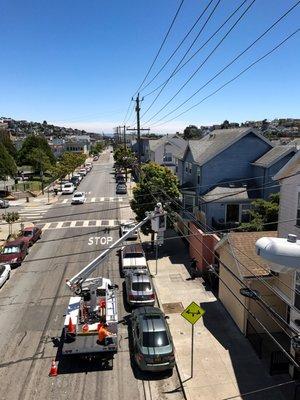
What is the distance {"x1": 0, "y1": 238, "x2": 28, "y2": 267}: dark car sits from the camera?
29312 millimetres

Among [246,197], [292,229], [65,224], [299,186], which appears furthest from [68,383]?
[65,224]

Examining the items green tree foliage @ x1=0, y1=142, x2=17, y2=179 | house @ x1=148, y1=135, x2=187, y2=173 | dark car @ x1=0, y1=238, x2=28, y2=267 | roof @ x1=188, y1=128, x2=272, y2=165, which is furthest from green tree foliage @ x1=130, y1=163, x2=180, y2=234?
house @ x1=148, y1=135, x2=187, y2=173

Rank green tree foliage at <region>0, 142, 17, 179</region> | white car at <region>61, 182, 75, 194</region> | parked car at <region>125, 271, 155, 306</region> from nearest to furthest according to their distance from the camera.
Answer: parked car at <region>125, 271, 155, 306</region>, green tree foliage at <region>0, 142, 17, 179</region>, white car at <region>61, 182, 75, 194</region>

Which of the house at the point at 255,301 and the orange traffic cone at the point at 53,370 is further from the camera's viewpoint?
the house at the point at 255,301

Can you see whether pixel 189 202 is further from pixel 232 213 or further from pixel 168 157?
pixel 168 157

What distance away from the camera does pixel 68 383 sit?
1559 cm

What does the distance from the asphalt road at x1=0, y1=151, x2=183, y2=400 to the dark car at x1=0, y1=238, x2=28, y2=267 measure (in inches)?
24.3

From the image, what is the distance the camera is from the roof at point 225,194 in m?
33.9

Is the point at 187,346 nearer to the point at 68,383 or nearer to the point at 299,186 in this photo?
the point at 68,383

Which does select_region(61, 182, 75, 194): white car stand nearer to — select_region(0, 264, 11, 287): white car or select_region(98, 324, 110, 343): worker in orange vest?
select_region(0, 264, 11, 287): white car

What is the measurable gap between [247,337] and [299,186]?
24.7 feet

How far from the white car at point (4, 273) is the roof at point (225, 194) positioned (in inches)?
656

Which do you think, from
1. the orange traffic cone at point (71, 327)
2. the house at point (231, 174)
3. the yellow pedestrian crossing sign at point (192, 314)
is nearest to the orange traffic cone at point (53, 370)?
the orange traffic cone at point (71, 327)

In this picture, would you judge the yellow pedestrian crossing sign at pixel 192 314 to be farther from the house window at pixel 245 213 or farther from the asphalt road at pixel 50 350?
the house window at pixel 245 213
